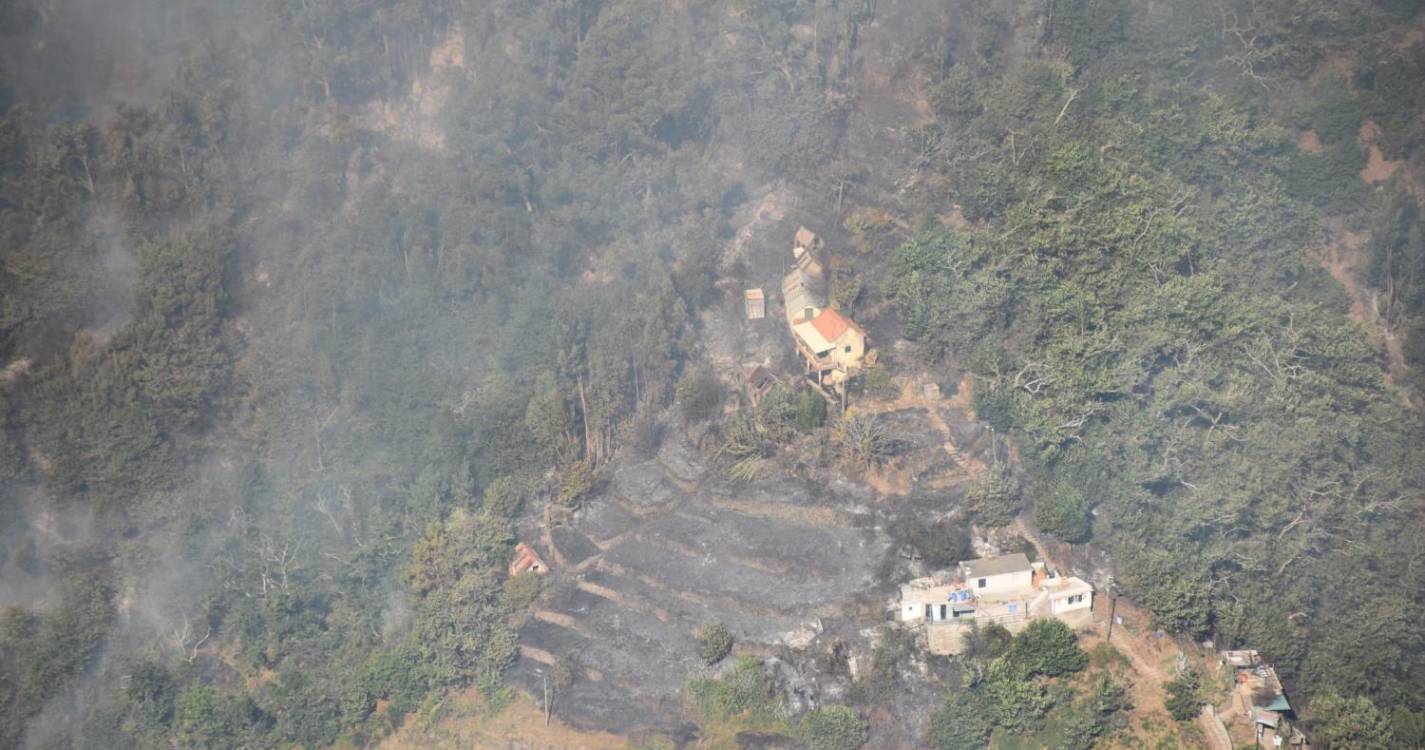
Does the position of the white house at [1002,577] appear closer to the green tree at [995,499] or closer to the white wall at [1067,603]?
the white wall at [1067,603]

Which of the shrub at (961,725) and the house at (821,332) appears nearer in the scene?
the shrub at (961,725)

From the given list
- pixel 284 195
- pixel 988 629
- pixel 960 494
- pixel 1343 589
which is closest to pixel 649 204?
pixel 284 195

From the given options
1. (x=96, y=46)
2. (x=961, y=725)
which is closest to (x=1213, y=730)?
(x=961, y=725)

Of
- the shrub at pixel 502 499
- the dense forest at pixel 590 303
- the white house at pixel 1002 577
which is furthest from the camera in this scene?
the shrub at pixel 502 499

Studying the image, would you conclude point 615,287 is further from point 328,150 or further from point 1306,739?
point 1306,739

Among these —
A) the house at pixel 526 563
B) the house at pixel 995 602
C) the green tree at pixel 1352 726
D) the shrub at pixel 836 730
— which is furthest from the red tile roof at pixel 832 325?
the green tree at pixel 1352 726
